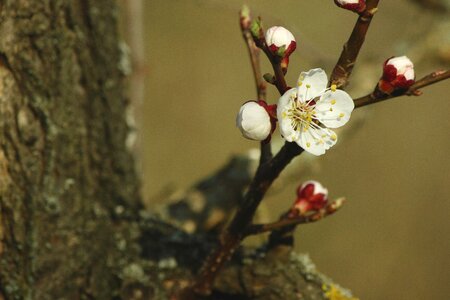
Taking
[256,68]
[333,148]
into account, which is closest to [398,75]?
[256,68]

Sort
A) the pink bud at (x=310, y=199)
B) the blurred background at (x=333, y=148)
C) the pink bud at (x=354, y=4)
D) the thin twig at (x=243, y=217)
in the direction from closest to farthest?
the pink bud at (x=354, y=4), the thin twig at (x=243, y=217), the pink bud at (x=310, y=199), the blurred background at (x=333, y=148)

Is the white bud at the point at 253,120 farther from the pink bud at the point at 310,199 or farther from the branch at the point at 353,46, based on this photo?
the pink bud at the point at 310,199

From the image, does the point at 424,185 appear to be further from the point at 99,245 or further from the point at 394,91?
the point at 394,91

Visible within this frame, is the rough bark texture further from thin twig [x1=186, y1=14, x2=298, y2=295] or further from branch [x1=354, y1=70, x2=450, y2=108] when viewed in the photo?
branch [x1=354, y1=70, x2=450, y2=108]

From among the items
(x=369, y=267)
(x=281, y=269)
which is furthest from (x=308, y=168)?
(x=369, y=267)

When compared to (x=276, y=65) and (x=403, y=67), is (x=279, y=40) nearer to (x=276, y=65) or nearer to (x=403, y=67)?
(x=276, y=65)

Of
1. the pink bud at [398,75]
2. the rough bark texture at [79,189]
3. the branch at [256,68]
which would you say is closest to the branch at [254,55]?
the branch at [256,68]
